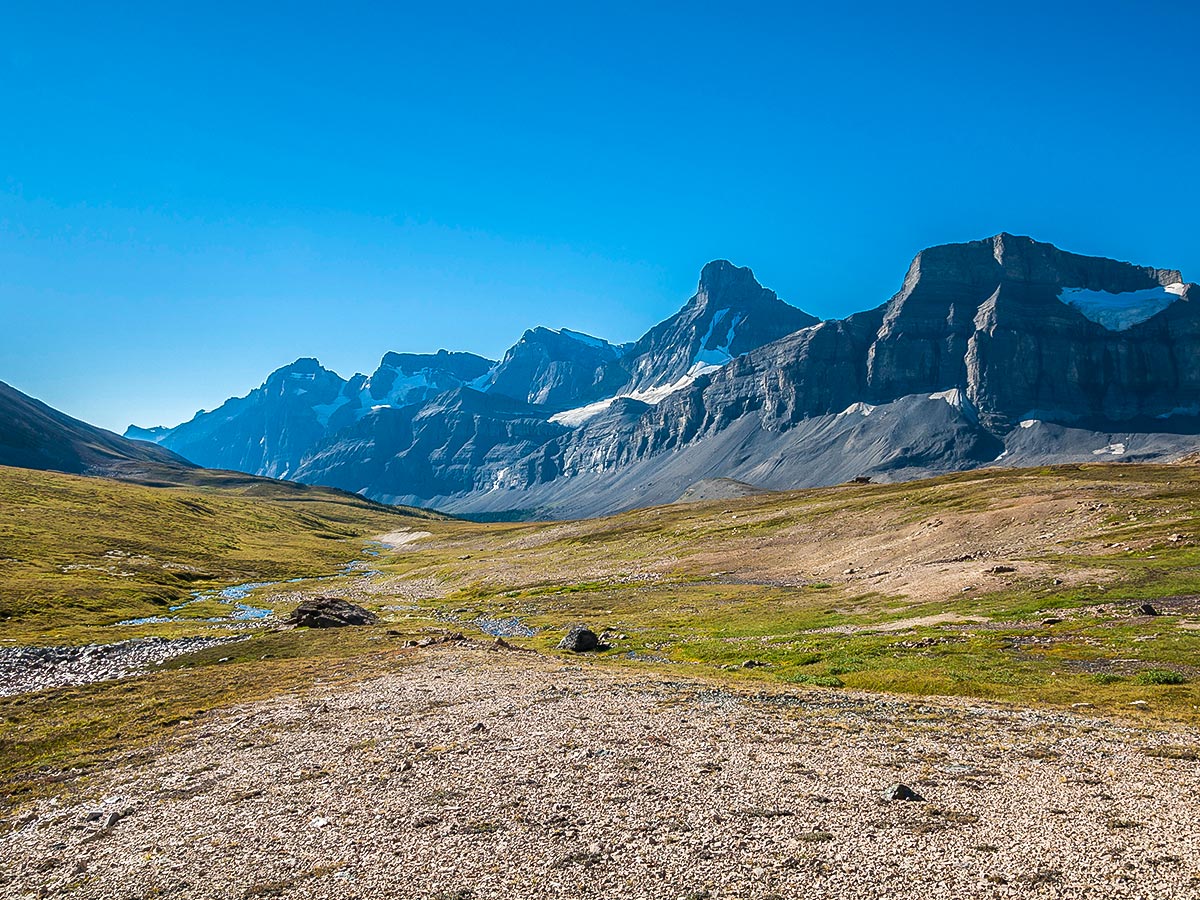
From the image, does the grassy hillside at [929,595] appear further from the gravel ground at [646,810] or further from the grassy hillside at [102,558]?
the grassy hillside at [102,558]

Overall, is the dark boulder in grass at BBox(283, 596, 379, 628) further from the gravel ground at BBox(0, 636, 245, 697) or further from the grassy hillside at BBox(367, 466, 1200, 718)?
the grassy hillside at BBox(367, 466, 1200, 718)

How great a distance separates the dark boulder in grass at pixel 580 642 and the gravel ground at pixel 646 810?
789 inches

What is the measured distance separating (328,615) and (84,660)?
19.5m

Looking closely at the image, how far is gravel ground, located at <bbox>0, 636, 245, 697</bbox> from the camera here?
44.9 m

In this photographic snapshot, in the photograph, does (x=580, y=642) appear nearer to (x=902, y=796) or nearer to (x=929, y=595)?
(x=929, y=595)

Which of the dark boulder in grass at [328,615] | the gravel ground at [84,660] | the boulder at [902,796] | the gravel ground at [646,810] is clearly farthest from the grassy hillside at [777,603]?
the boulder at [902,796]

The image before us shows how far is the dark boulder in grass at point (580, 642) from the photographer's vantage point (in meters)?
49.7

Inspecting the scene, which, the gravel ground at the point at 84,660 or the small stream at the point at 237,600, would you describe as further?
the small stream at the point at 237,600

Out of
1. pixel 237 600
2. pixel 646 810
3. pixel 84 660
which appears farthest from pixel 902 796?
pixel 237 600

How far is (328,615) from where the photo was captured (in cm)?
6662

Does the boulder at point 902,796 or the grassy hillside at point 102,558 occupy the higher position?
the boulder at point 902,796

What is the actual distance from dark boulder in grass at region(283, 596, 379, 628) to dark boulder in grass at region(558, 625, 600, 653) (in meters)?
26.8

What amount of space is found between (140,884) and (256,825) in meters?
3.27

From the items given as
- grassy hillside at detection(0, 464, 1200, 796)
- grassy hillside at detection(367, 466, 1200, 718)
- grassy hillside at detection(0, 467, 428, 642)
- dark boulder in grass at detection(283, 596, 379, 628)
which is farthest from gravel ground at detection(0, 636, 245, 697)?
grassy hillside at detection(367, 466, 1200, 718)
